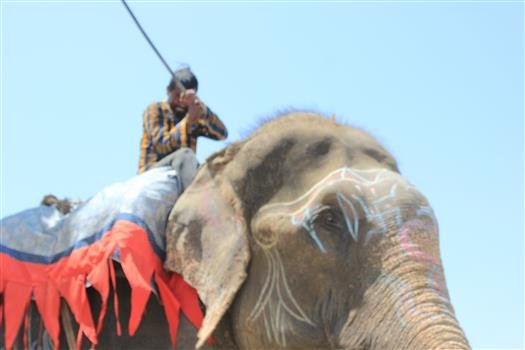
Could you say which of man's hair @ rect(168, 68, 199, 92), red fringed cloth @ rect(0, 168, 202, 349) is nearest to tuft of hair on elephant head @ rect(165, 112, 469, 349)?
red fringed cloth @ rect(0, 168, 202, 349)

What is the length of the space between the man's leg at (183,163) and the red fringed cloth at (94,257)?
0.05 meters

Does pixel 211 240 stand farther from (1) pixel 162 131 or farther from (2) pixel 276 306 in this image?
(1) pixel 162 131

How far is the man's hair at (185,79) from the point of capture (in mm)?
5250

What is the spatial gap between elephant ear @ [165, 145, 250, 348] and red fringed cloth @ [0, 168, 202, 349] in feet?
0.32

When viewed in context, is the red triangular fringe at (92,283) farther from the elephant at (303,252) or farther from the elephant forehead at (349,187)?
the elephant forehead at (349,187)

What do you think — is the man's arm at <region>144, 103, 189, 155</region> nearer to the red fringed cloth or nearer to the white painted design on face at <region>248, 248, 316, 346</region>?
the red fringed cloth

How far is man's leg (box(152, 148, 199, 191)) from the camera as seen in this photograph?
4.70 meters

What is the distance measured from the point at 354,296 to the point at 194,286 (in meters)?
0.72

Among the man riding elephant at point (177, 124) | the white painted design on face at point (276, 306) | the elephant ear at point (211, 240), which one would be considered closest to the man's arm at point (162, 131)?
the man riding elephant at point (177, 124)

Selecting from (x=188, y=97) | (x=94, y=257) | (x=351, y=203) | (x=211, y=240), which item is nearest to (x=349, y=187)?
(x=351, y=203)

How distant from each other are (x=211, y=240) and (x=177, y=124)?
3.20ft

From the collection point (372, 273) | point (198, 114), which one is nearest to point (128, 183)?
point (198, 114)

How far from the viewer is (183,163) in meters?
4.74

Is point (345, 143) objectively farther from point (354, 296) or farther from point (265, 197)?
point (354, 296)
